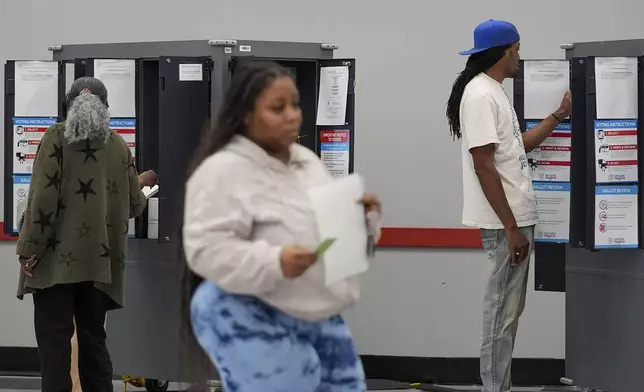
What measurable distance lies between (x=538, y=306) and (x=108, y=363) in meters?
2.52

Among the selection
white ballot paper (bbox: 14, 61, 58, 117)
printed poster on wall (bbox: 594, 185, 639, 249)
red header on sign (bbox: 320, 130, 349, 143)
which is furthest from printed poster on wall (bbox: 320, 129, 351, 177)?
white ballot paper (bbox: 14, 61, 58, 117)

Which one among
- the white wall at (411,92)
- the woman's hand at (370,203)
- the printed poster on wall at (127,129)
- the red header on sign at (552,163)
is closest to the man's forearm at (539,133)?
the red header on sign at (552,163)

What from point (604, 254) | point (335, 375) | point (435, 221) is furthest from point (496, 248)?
point (335, 375)

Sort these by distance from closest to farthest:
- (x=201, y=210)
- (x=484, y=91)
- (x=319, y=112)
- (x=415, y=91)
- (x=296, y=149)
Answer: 1. (x=201, y=210)
2. (x=296, y=149)
3. (x=484, y=91)
4. (x=319, y=112)
5. (x=415, y=91)

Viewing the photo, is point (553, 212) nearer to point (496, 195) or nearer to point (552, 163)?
point (552, 163)

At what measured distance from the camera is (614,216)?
4.55m

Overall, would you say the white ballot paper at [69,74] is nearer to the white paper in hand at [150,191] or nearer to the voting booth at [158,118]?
the voting booth at [158,118]

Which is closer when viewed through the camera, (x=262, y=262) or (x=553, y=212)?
(x=262, y=262)

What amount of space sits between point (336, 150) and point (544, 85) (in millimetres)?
987

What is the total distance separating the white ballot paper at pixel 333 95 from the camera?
4.83 meters

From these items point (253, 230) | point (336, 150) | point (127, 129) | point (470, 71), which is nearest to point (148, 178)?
point (127, 129)

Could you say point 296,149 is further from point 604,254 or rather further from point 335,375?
point 604,254

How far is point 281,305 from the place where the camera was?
104 inches

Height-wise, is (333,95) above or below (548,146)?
above
